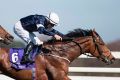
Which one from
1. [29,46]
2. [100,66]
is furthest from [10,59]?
[100,66]

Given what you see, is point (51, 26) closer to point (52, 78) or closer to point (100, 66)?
point (52, 78)

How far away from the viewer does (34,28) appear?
1004 cm

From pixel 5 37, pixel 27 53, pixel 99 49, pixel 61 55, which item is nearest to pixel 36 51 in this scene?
pixel 27 53

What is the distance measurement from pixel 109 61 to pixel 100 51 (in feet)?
0.93

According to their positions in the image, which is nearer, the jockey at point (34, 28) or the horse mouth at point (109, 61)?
the jockey at point (34, 28)

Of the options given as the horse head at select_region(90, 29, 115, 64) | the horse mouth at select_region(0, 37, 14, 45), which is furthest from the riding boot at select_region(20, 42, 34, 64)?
the horse head at select_region(90, 29, 115, 64)

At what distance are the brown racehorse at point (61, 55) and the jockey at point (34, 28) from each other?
18 centimetres

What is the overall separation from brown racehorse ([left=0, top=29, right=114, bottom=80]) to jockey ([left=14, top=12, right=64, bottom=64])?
18cm

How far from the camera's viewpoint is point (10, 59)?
33.1ft

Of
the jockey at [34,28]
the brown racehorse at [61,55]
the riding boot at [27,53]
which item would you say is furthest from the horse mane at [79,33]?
the riding boot at [27,53]

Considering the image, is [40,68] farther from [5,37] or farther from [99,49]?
[99,49]

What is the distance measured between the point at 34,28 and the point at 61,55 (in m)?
0.63

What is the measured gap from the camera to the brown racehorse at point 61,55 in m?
10.0

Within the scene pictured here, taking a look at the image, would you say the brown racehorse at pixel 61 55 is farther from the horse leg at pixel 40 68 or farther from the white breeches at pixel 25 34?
the white breeches at pixel 25 34
